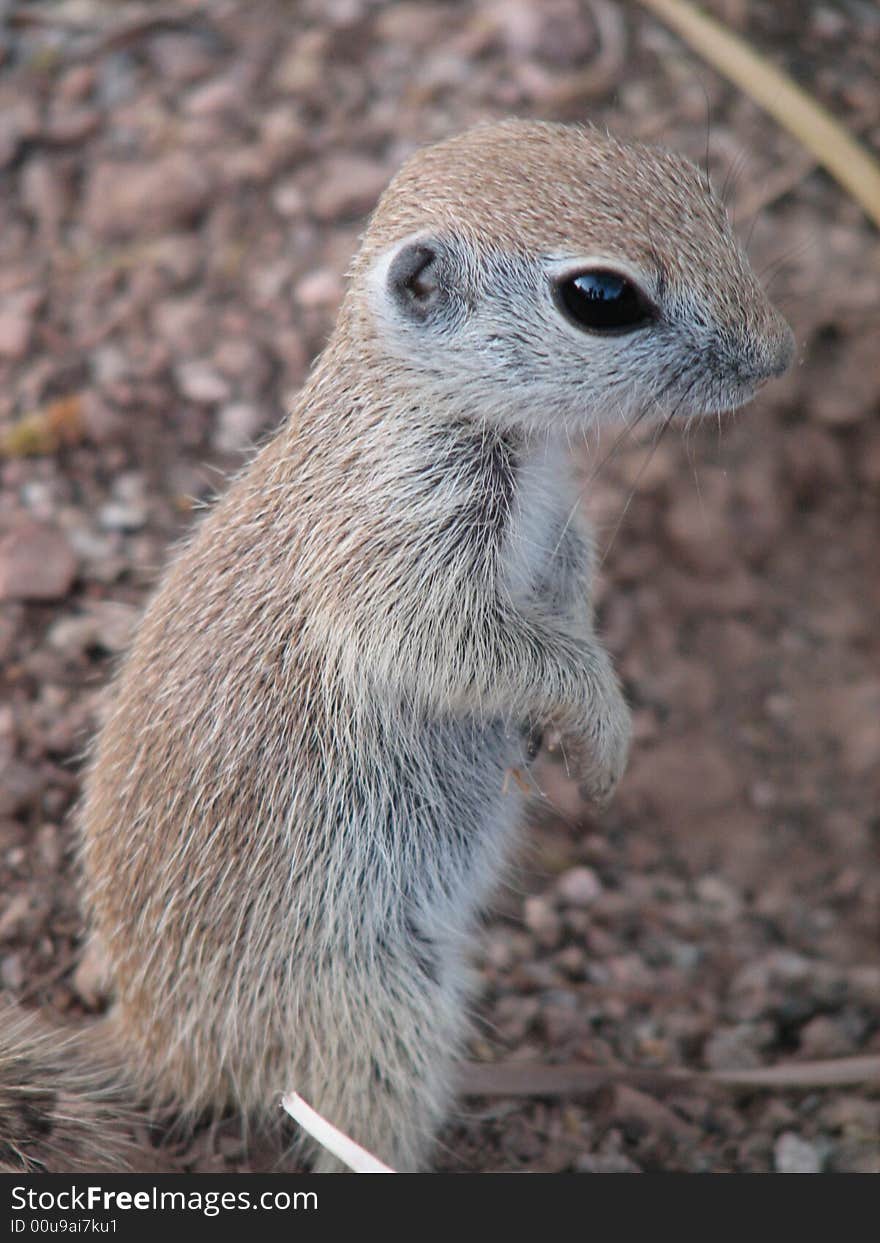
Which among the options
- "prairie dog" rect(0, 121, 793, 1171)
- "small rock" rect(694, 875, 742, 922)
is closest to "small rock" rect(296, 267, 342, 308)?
"prairie dog" rect(0, 121, 793, 1171)

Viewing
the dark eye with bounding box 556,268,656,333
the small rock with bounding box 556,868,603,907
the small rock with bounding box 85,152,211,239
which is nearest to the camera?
the dark eye with bounding box 556,268,656,333

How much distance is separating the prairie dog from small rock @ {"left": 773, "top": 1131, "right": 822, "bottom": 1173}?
0.88 meters

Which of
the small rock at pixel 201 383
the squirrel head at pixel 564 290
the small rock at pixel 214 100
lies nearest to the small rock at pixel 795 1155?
the squirrel head at pixel 564 290

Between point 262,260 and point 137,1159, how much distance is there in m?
3.06

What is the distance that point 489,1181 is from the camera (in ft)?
10.3

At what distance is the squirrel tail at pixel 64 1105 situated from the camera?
279cm

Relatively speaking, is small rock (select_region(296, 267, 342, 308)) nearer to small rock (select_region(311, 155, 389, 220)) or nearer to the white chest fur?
small rock (select_region(311, 155, 389, 220))

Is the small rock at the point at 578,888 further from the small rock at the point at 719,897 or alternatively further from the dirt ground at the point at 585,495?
the small rock at the point at 719,897

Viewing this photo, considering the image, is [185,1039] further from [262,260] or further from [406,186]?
[262,260]

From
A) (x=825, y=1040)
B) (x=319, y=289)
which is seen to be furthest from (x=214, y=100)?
(x=825, y=1040)

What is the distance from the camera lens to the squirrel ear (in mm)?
2809

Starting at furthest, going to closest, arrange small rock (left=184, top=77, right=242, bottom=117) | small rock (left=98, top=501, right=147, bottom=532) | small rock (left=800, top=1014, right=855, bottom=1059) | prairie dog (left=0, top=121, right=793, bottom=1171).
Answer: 1. small rock (left=184, top=77, right=242, bottom=117)
2. small rock (left=98, top=501, right=147, bottom=532)
3. small rock (left=800, top=1014, right=855, bottom=1059)
4. prairie dog (left=0, top=121, right=793, bottom=1171)

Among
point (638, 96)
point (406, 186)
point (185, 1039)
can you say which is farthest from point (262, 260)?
point (185, 1039)

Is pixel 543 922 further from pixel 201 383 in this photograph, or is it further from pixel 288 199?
pixel 288 199
